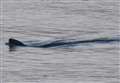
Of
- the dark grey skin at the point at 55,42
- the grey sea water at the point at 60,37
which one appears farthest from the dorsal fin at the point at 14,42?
the grey sea water at the point at 60,37

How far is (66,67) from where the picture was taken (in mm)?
14344

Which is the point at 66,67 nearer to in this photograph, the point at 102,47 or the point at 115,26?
the point at 102,47

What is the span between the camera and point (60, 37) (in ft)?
56.3

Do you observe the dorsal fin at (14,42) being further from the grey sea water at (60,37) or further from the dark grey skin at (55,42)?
the grey sea water at (60,37)

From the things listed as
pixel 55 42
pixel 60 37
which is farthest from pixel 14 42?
pixel 60 37

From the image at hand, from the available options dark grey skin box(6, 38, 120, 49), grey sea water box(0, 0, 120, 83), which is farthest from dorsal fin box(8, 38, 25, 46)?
grey sea water box(0, 0, 120, 83)

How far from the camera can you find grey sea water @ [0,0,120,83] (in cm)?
1382

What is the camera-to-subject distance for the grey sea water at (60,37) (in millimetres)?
13820

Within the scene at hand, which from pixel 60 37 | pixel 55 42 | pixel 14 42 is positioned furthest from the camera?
pixel 60 37

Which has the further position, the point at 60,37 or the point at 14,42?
the point at 60,37

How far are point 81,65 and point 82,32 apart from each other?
3355 millimetres

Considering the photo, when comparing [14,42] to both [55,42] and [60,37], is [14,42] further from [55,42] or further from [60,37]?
[60,37]

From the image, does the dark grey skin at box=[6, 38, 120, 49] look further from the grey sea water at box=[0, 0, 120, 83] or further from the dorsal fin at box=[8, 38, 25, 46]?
the grey sea water at box=[0, 0, 120, 83]

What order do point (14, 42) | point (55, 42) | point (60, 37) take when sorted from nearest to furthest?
point (14, 42)
point (55, 42)
point (60, 37)
